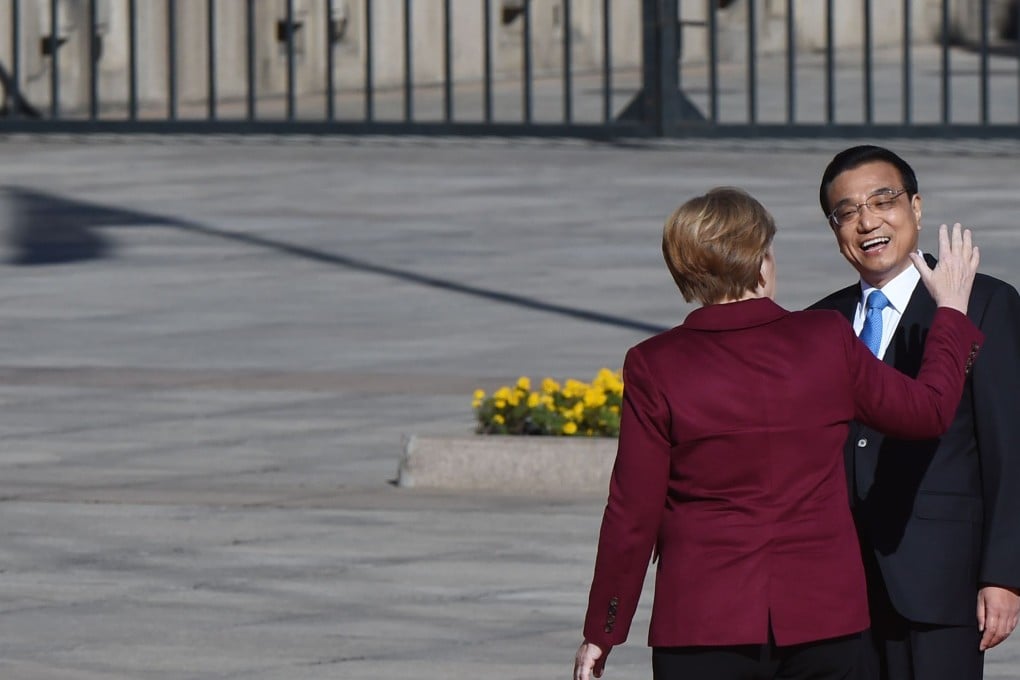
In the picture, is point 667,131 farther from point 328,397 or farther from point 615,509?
point 615,509

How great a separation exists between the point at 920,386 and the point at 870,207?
43cm

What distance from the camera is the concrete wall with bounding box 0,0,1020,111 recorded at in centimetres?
2753

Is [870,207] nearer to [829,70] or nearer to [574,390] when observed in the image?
[574,390]

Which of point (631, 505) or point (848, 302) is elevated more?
point (848, 302)

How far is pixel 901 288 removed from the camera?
4445 millimetres

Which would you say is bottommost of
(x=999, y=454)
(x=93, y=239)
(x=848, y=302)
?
(x=93, y=239)

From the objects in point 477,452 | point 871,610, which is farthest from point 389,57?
point 871,610

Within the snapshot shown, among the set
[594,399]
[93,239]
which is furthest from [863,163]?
[93,239]

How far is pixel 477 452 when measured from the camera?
31.4 ft

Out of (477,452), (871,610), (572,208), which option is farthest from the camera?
(572,208)

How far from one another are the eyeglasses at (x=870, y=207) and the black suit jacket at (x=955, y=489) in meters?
0.19

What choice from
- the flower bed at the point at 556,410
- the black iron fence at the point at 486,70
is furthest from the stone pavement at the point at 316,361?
the black iron fence at the point at 486,70

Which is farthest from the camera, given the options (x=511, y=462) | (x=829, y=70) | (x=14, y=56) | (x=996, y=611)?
(x=14, y=56)

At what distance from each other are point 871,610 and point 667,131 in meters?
18.5
